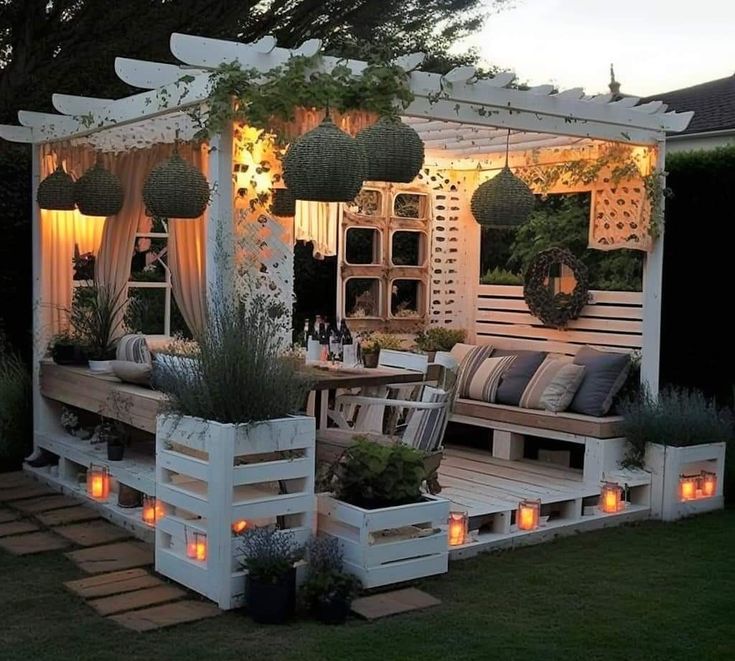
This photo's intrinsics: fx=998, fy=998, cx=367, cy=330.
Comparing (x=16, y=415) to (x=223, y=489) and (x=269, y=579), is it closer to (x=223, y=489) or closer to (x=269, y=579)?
(x=223, y=489)

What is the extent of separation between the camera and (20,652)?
4254 millimetres

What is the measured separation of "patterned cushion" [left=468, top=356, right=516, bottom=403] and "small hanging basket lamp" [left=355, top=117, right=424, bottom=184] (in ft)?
9.51

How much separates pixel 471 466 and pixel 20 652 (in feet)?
13.3

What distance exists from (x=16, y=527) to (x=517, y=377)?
3933 mm

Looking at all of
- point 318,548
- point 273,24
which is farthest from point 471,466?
point 273,24

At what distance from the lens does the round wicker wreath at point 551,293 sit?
8336 mm

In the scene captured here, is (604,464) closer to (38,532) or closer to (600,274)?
(600,274)

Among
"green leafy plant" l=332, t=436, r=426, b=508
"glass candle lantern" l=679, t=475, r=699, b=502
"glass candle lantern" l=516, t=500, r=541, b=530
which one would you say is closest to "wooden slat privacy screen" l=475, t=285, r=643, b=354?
"glass candle lantern" l=679, t=475, r=699, b=502

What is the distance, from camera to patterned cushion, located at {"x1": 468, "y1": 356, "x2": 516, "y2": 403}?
26.6ft

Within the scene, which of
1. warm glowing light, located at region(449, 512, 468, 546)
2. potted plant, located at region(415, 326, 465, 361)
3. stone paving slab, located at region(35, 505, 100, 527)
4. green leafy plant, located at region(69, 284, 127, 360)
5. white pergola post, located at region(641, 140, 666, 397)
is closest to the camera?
warm glowing light, located at region(449, 512, 468, 546)

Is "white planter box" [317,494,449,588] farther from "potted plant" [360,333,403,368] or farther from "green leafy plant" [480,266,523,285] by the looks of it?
"green leafy plant" [480,266,523,285]

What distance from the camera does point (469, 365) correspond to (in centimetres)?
850

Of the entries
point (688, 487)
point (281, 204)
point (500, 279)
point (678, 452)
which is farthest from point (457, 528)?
point (500, 279)

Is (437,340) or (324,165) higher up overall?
(324,165)
